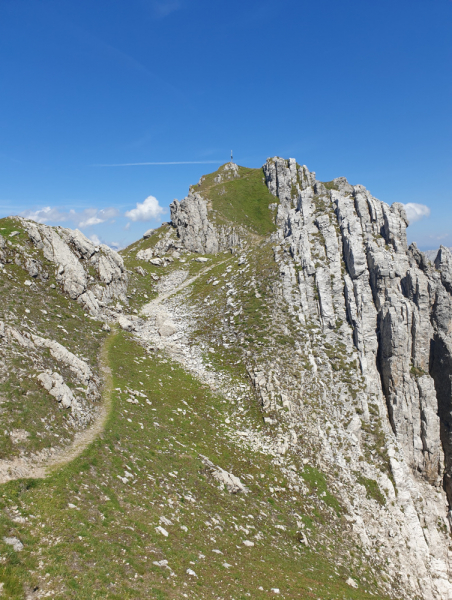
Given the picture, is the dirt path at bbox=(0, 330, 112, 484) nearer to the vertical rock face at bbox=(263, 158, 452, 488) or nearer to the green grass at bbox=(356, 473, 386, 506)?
the green grass at bbox=(356, 473, 386, 506)

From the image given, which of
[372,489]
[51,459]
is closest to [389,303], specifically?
[372,489]

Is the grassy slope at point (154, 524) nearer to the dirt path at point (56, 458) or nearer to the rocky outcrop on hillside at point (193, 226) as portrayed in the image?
the dirt path at point (56, 458)

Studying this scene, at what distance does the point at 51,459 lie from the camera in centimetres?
2070

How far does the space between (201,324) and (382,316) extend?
28857 mm

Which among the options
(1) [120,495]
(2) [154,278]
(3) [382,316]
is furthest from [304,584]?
(2) [154,278]

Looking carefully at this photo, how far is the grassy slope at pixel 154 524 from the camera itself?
1364cm

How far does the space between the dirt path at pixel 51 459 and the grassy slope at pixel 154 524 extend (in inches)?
32.5

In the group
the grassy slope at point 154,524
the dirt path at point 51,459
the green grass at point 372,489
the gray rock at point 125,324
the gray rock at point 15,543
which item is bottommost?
the green grass at point 372,489

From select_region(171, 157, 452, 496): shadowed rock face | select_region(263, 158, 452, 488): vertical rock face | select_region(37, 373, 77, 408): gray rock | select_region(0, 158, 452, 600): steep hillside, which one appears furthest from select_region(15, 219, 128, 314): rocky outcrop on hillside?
select_region(263, 158, 452, 488): vertical rock face

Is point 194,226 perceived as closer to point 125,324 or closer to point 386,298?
point 125,324

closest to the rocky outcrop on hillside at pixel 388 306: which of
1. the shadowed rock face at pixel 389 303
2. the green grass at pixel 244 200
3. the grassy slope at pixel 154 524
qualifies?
the shadowed rock face at pixel 389 303

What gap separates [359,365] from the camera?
43.8 m

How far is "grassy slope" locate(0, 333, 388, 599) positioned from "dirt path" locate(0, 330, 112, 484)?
0.83 m

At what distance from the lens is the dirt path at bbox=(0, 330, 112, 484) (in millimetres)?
18172
